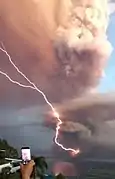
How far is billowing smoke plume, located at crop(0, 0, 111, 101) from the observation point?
7.76ft

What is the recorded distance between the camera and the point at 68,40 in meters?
2.39

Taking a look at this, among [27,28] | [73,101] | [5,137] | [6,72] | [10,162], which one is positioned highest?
[27,28]

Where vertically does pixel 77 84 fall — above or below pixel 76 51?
below

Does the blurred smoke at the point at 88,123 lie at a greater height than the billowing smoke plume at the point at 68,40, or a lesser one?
lesser

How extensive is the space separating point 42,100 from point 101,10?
1.69ft

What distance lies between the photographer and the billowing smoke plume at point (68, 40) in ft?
7.76

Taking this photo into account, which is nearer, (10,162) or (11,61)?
(10,162)

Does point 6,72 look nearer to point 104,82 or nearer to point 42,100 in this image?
point 42,100

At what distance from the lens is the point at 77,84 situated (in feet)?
7.82

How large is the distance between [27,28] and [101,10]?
37 centimetres

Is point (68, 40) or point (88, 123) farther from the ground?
point (68, 40)

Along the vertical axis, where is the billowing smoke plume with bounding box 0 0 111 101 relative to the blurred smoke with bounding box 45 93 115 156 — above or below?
above

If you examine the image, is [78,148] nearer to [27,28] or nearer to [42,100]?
[42,100]

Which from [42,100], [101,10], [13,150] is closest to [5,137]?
[13,150]
